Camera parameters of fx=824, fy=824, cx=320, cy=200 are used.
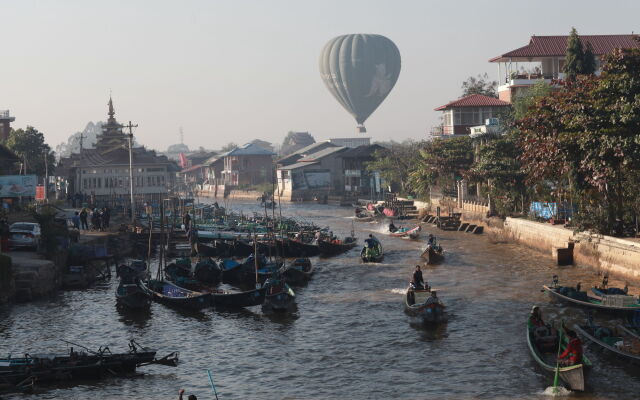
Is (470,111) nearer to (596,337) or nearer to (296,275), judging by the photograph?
(296,275)

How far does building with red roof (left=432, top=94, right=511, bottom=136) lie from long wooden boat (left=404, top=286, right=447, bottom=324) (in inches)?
2185

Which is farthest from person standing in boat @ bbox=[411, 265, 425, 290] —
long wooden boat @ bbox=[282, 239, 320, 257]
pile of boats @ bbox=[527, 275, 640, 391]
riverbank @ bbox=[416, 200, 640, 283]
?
long wooden boat @ bbox=[282, 239, 320, 257]

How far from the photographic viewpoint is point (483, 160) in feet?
239

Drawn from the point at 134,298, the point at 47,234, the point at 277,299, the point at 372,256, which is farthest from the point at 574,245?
the point at 47,234

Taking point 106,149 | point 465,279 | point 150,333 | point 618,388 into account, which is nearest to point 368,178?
point 106,149

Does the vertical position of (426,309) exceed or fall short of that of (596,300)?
it falls short

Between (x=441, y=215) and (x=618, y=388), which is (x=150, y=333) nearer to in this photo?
(x=618, y=388)

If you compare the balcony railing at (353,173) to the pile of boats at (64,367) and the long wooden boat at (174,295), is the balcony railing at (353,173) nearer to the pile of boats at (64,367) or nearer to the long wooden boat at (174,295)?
the long wooden boat at (174,295)

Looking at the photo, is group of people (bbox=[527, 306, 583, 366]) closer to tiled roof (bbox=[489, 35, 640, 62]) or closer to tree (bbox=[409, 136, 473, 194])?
tree (bbox=[409, 136, 473, 194])

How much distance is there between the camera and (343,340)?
36.5 meters

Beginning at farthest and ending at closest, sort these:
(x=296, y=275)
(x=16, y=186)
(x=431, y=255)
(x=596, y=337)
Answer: (x=16, y=186)
(x=431, y=255)
(x=296, y=275)
(x=596, y=337)

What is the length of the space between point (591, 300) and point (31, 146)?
8263 cm

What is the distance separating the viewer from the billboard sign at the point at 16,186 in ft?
213

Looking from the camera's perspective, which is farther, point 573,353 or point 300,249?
point 300,249
